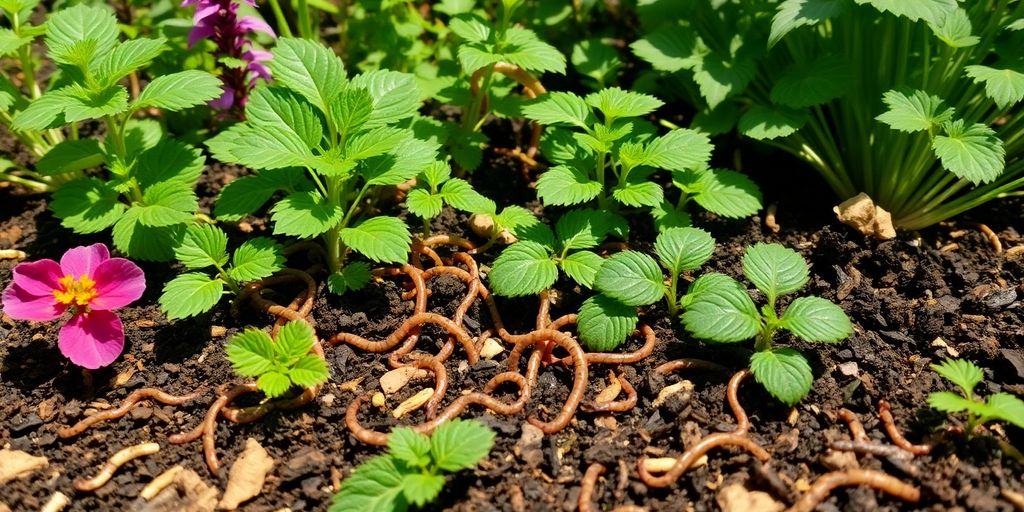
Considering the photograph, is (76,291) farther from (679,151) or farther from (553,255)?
(679,151)

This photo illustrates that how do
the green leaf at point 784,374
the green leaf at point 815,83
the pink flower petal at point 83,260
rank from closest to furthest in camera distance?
the green leaf at point 784,374 → the pink flower petal at point 83,260 → the green leaf at point 815,83

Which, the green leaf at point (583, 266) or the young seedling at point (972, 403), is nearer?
the young seedling at point (972, 403)

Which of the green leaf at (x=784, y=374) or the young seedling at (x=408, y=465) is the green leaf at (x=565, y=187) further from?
the young seedling at (x=408, y=465)

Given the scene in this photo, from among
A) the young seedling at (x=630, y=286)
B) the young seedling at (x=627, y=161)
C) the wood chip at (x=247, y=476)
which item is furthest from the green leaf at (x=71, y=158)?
the young seedling at (x=630, y=286)

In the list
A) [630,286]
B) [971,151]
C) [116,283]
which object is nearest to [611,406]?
[630,286]

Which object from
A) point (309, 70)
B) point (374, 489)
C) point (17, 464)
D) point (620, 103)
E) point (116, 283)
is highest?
point (309, 70)

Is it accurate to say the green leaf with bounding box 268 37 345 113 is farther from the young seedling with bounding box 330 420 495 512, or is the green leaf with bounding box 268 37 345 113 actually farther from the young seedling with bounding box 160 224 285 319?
the young seedling with bounding box 330 420 495 512

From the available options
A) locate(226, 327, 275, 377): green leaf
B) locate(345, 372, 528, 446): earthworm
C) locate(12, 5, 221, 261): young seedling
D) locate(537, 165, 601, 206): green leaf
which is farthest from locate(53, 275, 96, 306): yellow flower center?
locate(537, 165, 601, 206): green leaf
